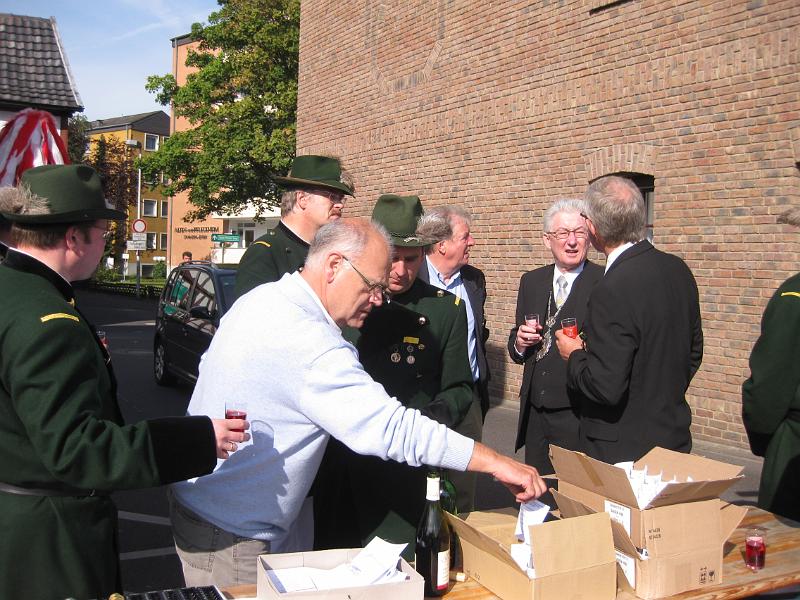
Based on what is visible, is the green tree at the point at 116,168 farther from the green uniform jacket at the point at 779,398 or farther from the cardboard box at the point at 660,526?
the cardboard box at the point at 660,526

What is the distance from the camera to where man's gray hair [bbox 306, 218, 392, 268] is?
101 inches

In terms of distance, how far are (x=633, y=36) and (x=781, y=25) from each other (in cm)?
189

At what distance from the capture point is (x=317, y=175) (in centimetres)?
419

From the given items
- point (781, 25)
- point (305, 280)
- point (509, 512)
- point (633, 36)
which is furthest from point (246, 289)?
point (633, 36)

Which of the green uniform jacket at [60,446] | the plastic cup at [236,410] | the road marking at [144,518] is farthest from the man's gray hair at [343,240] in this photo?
the road marking at [144,518]

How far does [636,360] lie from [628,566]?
1119 millimetres

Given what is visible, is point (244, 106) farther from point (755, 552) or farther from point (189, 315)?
point (755, 552)

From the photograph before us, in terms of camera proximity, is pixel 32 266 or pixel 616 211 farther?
pixel 616 211

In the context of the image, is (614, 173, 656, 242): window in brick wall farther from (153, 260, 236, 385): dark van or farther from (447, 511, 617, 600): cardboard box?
(447, 511, 617, 600): cardboard box

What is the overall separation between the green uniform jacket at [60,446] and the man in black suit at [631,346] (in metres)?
1.81

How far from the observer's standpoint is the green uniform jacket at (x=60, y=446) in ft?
7.16

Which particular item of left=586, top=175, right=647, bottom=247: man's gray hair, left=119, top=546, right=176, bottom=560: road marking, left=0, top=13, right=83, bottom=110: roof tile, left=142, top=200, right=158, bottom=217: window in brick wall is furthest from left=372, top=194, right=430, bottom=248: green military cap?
left=142, top=200, right=158, bottom=217: window in brick wall

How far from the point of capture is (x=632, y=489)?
255 centimetres

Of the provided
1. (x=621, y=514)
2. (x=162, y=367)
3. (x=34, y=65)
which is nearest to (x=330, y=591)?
(x=621, y=514)
